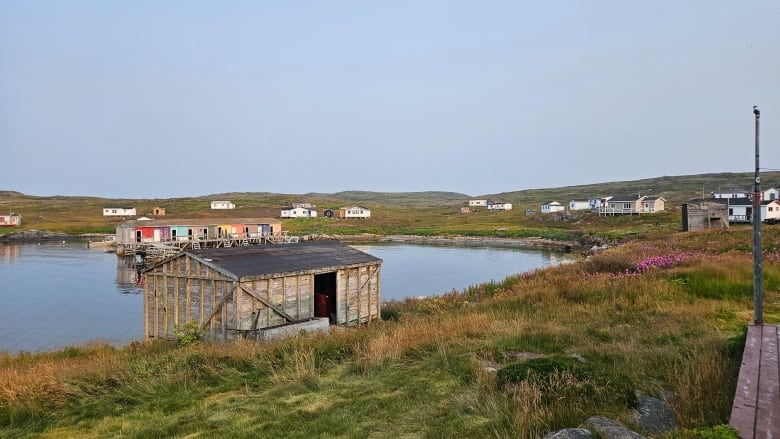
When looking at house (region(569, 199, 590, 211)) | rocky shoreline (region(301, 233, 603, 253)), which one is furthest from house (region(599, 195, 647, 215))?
rocky shoreline (region(301, 233, 603, 253))

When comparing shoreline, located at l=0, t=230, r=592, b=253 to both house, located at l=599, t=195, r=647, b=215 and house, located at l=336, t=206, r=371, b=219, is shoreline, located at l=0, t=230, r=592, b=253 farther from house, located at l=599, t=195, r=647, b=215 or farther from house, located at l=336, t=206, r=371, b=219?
house, located at l=336, t=206, r=371, b=219

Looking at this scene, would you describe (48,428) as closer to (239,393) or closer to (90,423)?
(90,423)

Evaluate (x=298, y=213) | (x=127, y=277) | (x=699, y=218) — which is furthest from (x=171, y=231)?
(x=699, y=218)

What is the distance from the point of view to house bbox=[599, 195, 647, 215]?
308 ft

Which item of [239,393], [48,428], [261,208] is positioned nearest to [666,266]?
[239,393]

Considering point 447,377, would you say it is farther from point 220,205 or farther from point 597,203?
point 220,205

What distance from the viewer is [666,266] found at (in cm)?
1945

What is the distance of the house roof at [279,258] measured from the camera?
17.5m

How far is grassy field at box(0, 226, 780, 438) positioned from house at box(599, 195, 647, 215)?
286 feet

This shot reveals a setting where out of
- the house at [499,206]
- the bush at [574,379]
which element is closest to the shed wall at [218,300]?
the bush at [574,379]

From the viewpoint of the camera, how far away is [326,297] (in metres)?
21.3

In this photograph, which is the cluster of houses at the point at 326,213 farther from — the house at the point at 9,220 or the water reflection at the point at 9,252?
the water reflection at the point at 9,252

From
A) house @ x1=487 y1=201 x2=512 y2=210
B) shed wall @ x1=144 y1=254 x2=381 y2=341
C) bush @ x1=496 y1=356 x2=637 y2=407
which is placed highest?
house @ x1=487 y1=201 x2=512 y2=210

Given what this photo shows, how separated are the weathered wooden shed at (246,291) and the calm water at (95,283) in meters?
6.23
